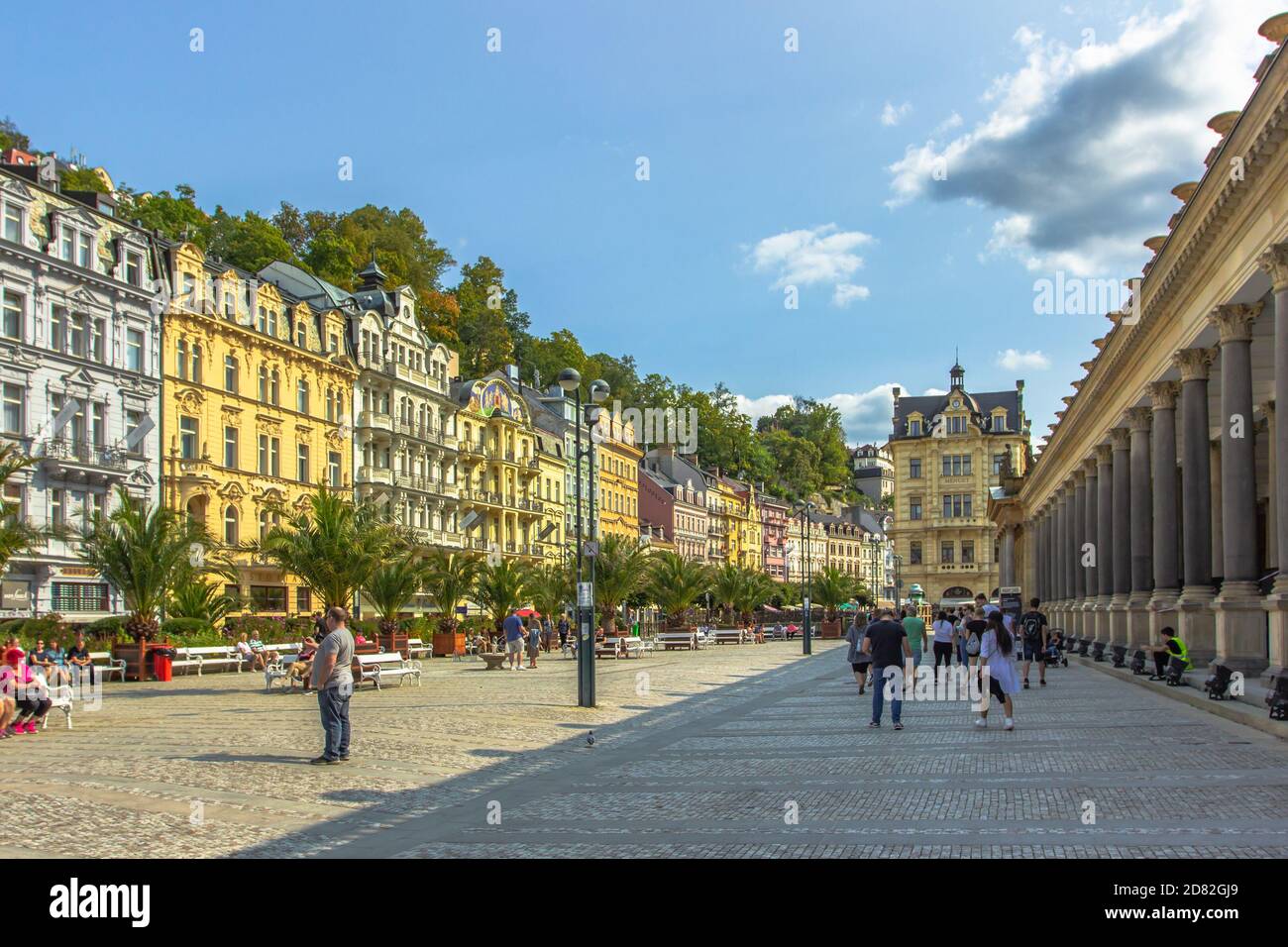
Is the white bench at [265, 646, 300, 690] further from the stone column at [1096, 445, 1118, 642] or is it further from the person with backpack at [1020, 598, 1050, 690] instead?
the stone column at [1096, 445, 1118, 642]

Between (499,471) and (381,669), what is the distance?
170ft

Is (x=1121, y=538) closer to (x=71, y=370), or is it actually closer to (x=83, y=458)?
(x=83, y=458)

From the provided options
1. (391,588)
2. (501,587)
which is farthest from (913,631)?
(501,587)

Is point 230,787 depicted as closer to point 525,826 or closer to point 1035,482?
point 525,826

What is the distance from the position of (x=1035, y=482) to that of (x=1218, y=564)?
27.8 m

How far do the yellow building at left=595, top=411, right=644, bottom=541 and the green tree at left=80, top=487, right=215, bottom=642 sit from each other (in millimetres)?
61943

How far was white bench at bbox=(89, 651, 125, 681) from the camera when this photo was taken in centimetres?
3234

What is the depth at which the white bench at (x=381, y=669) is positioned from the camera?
28.4 meters

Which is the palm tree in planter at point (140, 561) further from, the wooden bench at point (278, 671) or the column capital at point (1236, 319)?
the column capital at point (1236, 319)

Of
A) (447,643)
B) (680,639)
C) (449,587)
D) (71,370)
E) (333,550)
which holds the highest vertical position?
(71,370)

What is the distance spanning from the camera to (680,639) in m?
54.7
